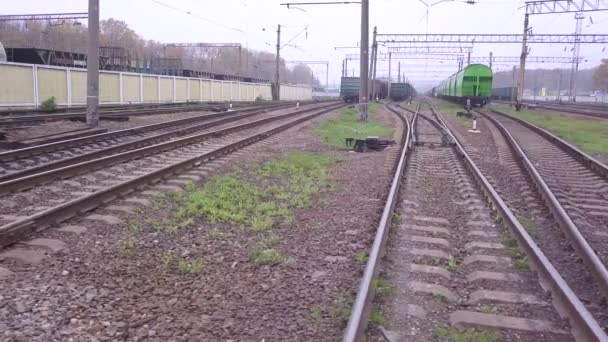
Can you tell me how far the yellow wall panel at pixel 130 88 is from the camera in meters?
31.1

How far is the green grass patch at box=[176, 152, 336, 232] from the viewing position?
6.84m

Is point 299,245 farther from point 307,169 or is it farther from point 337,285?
point 307,169

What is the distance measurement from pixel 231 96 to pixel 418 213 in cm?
4226

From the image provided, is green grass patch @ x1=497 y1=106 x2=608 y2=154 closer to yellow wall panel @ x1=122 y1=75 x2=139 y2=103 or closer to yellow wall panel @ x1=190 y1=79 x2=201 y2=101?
yellow wall panel @ x1=122 y1=75 x2=139 y2=103

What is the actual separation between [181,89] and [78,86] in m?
12.1

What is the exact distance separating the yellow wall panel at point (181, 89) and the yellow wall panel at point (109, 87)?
7.32 m

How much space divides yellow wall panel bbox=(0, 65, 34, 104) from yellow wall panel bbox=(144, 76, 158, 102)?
10698 millimetres

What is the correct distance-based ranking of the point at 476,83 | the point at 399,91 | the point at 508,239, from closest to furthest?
the point at 508,239
the point at 476,83
the point at 399,91

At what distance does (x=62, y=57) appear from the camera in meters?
38.4

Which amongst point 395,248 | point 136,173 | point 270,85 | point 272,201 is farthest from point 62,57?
point 395,248

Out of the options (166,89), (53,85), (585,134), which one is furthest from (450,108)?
(53,85)

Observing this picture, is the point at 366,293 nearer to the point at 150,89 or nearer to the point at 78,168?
the point at 78,168

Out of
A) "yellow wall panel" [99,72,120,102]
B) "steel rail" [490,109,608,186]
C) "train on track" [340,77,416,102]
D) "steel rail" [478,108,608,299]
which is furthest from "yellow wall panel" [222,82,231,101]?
"steel rail" [478,108,608,299]

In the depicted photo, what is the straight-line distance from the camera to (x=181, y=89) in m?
38.3
